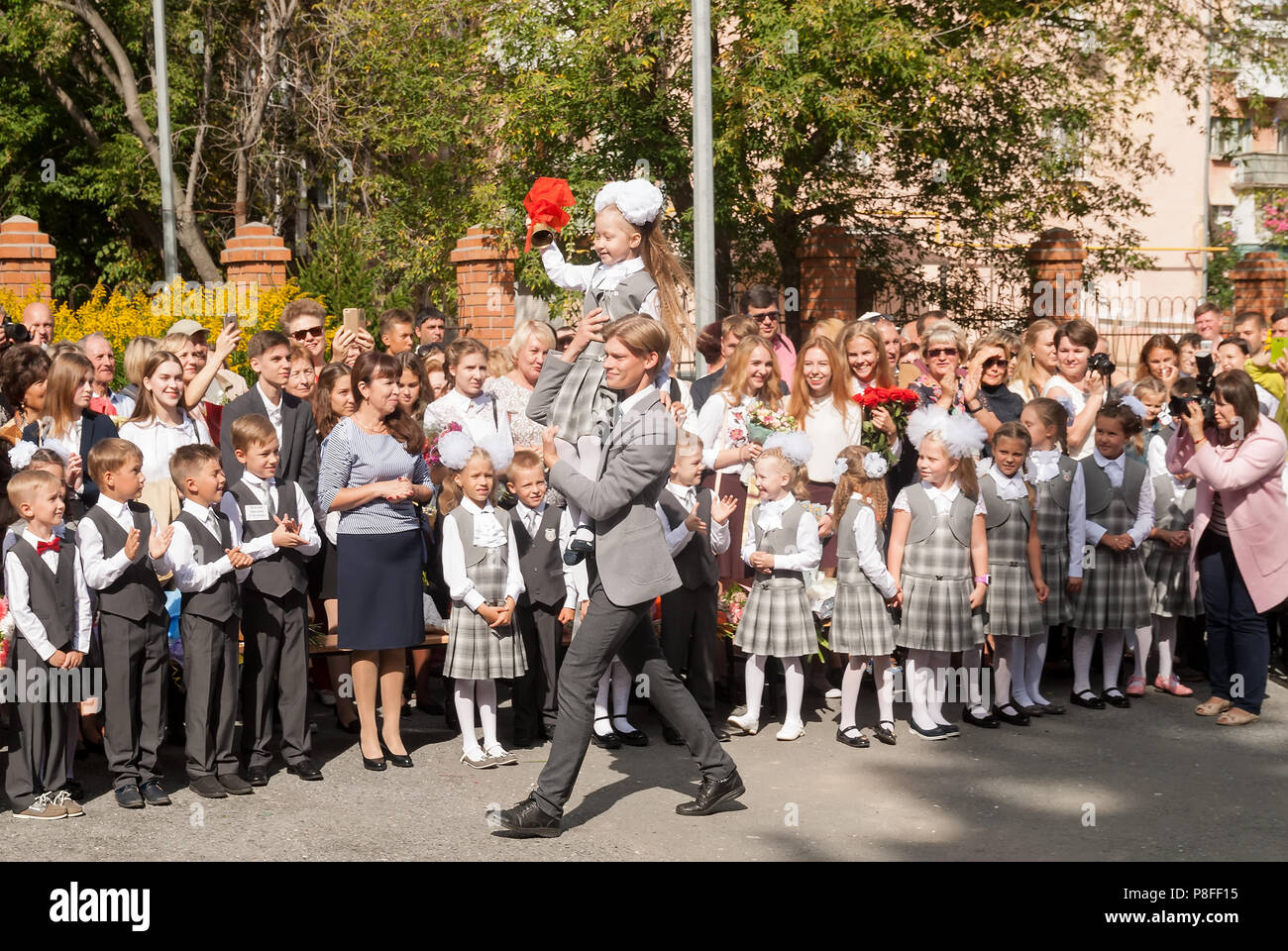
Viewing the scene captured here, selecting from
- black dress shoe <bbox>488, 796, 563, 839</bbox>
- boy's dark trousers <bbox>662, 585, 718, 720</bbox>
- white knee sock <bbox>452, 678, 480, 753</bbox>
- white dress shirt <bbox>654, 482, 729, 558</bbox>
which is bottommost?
black dress shoe <bbox>488, 796, 563, 839</bbox>

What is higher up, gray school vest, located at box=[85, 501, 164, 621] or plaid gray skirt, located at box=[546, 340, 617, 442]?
plaid gray skirt, located at box=[546, 340, 617, 442]

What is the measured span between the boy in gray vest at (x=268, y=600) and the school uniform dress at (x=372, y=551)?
0.17 m

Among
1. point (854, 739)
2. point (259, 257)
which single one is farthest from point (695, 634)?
point (259, 257)

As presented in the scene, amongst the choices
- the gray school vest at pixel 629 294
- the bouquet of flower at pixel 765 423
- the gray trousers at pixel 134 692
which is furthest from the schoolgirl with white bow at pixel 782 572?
the gray trousers at pixel 134 692

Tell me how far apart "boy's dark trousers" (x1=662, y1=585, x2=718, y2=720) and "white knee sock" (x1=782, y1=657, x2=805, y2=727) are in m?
0.40

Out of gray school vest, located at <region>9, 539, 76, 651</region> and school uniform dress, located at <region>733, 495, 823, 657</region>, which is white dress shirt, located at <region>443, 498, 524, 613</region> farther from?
gray school vest, located at <region>9, 539, 76, 651</region>

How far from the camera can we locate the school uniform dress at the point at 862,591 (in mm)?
7234

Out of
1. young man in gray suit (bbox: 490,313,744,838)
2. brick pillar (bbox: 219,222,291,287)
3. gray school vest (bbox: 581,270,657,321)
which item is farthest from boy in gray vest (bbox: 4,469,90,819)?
brick pillar (bbox: 219,222,291,287)

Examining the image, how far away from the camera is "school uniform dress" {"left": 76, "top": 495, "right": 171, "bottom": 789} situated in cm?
613

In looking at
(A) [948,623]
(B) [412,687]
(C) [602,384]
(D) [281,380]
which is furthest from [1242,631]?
(D) [281,380]

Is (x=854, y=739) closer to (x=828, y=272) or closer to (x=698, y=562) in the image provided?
(x=698, y=562)

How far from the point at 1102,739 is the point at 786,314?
8.93 meters

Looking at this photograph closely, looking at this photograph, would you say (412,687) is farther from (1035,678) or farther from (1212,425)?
(1212,425)

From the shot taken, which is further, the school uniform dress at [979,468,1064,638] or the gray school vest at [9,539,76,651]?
the school uniform dress at [979,468,1064,638]
